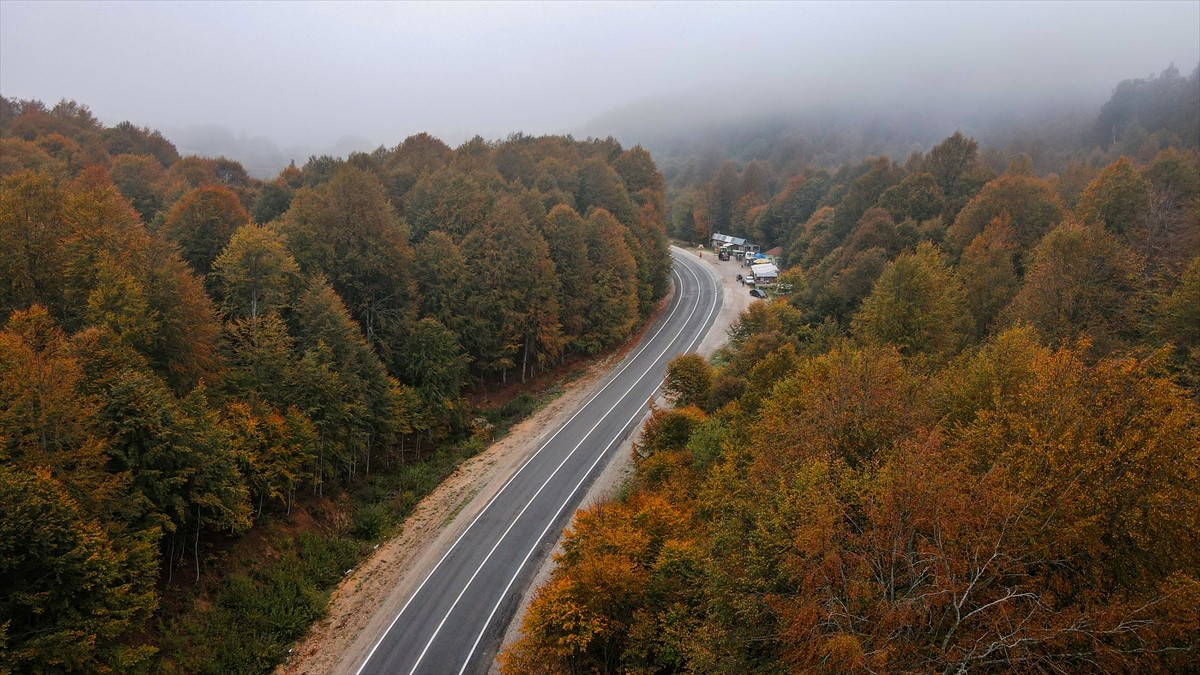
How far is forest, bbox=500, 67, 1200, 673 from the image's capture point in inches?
470

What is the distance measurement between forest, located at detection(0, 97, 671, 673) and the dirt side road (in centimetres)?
111

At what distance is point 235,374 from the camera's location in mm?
30906

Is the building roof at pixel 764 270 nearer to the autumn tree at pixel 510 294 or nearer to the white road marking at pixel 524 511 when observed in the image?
the white road marking at pixel 524 511

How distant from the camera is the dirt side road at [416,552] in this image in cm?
2541

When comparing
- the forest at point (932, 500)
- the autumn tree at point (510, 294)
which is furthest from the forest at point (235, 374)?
the forest at point (932, 500)

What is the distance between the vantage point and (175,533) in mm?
25859

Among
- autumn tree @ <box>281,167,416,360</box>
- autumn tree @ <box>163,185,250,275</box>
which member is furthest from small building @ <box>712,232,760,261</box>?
autumn tree @ <box>163,185,250,275</box>

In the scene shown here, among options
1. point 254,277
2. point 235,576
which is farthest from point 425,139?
point 235,576

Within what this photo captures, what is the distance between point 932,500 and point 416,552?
26.1 meters

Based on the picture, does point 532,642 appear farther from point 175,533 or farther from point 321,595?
point 175,533

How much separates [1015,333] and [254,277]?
3913 cm

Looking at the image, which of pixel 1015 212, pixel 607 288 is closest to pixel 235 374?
pixel 607 288

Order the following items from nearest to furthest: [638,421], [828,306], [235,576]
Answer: [235,576], [638,421], [828,306]

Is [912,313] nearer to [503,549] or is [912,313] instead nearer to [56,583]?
[503,549]
